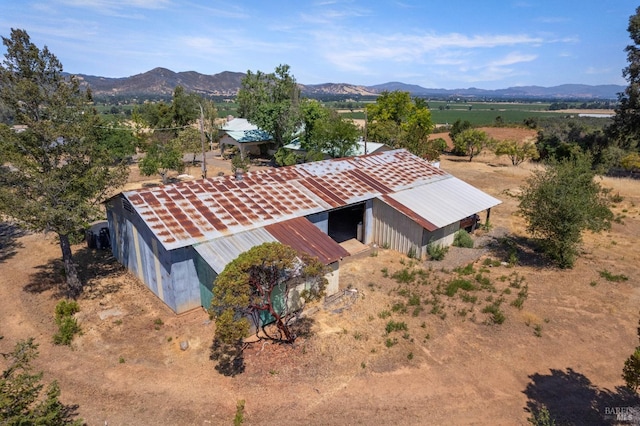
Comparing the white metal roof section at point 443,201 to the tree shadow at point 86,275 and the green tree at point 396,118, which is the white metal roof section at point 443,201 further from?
the green tree at point 396,118

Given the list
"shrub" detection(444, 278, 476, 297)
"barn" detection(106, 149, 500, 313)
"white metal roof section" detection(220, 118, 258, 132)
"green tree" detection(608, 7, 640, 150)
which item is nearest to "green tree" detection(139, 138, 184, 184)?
"barn" detection(106, 149, 500, 313)

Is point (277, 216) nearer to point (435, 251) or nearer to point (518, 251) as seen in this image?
point (435, 251)

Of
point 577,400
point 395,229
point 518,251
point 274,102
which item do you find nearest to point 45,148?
point 395,229

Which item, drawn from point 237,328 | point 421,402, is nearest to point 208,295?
point 237,328

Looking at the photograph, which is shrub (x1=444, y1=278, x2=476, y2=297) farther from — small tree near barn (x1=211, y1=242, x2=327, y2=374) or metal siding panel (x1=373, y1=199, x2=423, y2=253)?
small tree near barn (x1=211, y1=242, x2=327, y2=374)

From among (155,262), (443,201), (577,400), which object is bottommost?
(577,400)

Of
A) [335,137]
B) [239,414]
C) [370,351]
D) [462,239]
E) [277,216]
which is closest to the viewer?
[239,414]

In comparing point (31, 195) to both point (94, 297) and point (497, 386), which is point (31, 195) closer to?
point (94, 297)
